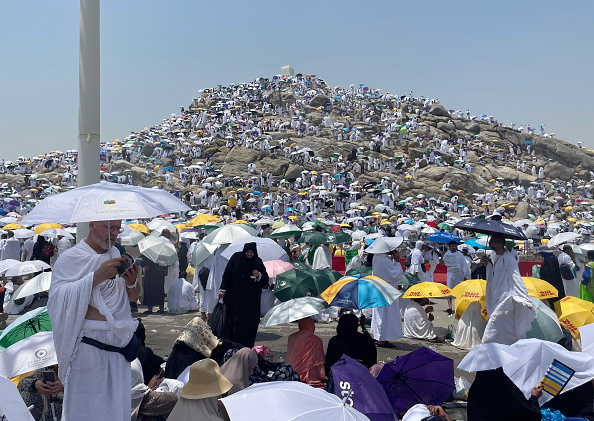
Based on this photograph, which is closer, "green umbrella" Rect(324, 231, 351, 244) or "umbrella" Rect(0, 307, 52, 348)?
"umbrella" Rect(0, 307, 52, 348)

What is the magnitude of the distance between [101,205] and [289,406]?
4.67 ft

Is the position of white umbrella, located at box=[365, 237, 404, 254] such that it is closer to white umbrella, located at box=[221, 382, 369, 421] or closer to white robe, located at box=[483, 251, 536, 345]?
white robe, located at box=[483, 251, 536, 345]

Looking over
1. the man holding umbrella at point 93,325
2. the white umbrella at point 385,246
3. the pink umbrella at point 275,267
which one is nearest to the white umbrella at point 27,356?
the man holding umbrella at point 93,325

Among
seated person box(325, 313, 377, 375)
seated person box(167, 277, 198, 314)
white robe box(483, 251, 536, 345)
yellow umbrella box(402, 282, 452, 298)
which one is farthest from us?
seated person box(167, 277, 198, 314)

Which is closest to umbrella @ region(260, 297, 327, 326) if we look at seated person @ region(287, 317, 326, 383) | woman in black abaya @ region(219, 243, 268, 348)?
seated person @ region(287, 317, 326, 383)

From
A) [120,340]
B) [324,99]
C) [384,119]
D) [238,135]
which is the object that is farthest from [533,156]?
[120,340]

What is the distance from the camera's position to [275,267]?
26.7 feet

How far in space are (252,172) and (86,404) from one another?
33.8 meters

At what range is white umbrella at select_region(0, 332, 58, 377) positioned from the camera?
3.63 m

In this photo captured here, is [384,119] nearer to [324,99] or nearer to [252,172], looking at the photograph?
[324,99]

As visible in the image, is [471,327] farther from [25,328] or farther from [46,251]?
[46,251]

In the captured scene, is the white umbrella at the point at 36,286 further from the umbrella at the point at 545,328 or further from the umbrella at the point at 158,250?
the umbrella at the point at 545,328

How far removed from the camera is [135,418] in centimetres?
391

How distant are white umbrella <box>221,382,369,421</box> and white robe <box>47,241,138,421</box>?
28.2 inches
